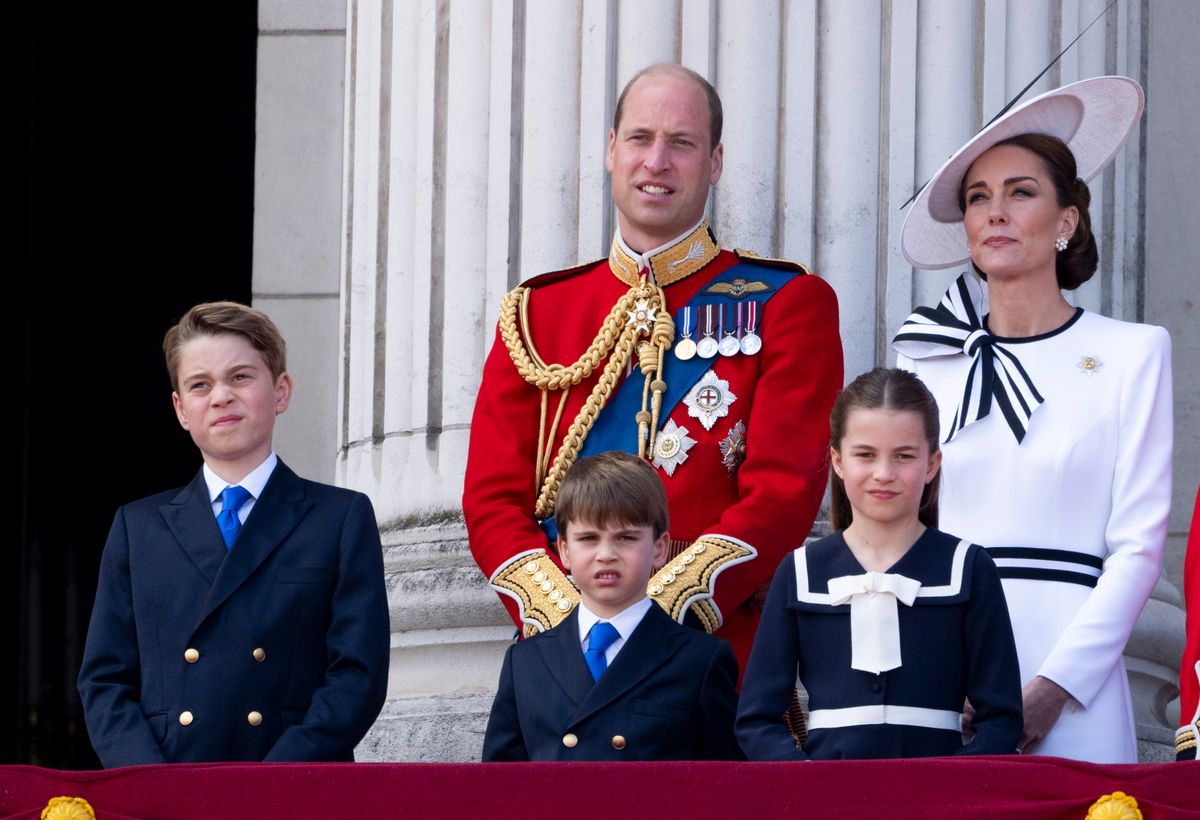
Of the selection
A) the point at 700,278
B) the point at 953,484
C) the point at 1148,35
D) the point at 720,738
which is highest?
the point at 1148,35

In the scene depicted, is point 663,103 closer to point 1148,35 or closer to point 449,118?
point 449,118

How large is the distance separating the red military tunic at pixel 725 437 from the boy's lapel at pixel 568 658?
333 mm

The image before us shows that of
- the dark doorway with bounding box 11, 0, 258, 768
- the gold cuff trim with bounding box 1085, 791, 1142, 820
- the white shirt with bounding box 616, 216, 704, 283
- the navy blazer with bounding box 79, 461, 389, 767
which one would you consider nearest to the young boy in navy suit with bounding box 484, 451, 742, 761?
the navy blazer with bounding box 79, 461, 389, 767

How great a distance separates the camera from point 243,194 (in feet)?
23.3

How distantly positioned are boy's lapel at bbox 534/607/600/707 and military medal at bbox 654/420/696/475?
0.53 m

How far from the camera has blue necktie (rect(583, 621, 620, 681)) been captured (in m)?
3.89

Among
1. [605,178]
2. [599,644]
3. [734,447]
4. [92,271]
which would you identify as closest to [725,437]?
[734,447]

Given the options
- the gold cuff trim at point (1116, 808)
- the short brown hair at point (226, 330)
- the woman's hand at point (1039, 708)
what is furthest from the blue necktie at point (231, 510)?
the gold cuff trim at point (1116, 808)

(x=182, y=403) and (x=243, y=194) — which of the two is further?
(x=243, y=194)

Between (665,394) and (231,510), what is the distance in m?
0.93

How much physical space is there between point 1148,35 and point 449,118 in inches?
77.5

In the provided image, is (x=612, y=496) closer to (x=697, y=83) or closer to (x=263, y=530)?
(x=263, y=530)

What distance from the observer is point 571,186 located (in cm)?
538

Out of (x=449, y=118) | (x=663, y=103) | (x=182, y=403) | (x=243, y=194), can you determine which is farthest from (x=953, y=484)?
(x=243, y=194)
